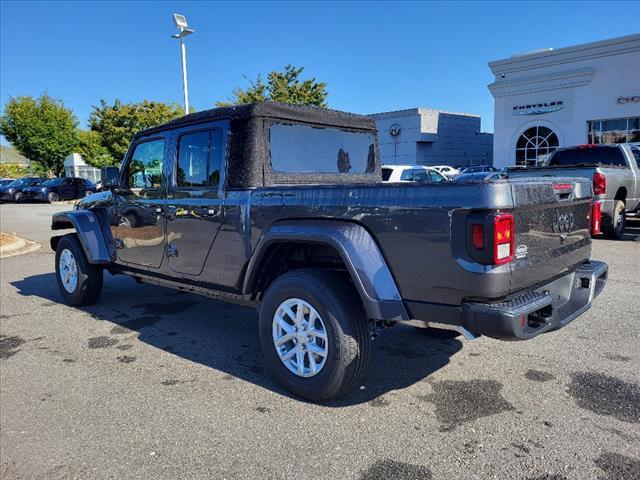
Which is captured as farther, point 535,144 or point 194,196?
point 535,144

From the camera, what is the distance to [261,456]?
2873 millimetres

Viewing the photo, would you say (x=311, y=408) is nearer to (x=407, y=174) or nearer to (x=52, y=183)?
(x=407, y=174)

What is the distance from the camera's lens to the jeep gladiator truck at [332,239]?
113 inches

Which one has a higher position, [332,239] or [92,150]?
[92,150]

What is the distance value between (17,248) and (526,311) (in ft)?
34.9

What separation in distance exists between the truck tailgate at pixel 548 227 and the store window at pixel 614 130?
24069mm

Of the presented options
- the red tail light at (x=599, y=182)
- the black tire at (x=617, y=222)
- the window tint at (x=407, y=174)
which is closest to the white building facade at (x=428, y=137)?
the window tint at (x=407, y=174)

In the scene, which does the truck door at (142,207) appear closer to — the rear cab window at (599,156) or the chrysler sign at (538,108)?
the rear cab window at (599,156)

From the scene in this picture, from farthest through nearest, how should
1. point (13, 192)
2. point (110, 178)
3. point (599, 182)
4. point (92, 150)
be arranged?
point (92, 150) → point (13, 192) → point (599, 182) → point (110, 178)

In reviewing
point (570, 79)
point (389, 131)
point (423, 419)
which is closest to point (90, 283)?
point (423, 419)

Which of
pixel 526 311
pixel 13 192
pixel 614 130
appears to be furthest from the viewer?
pixel 13 192

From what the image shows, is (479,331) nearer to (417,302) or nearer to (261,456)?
(417,302)

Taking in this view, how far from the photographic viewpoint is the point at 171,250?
15.2 feet

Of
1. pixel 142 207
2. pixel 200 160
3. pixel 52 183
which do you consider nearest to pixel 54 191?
pixel 52 183
